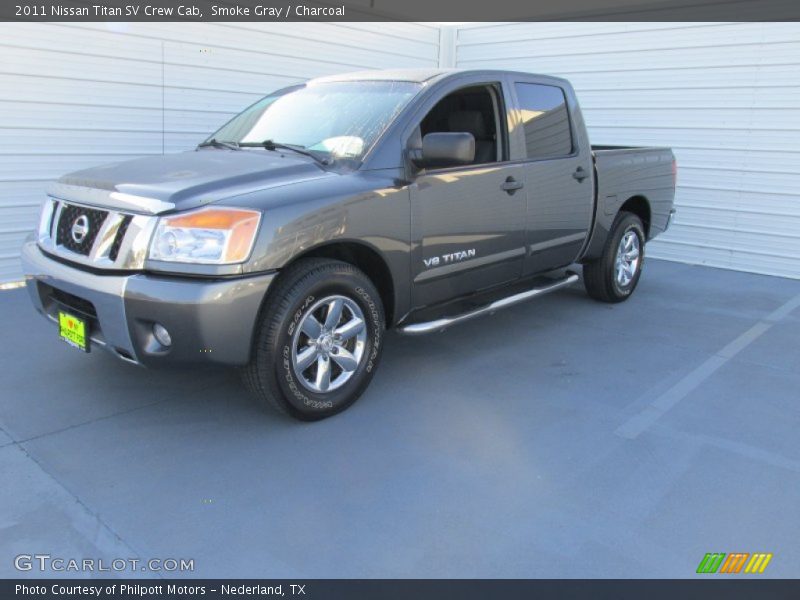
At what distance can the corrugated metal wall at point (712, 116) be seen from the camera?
7.69 m

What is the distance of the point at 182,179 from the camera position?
134 inches

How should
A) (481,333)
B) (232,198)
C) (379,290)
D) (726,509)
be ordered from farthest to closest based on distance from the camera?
(481,333) < (379,290) < (232,198) < (726,509)

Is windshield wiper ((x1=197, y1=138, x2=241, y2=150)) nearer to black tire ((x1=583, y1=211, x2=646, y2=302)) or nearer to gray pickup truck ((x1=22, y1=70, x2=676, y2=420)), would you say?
gray pickup truck ((x1=22, y1=70, x2=676, y2=420))

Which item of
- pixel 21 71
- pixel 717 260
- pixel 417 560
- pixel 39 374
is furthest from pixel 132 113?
pixel 717 260

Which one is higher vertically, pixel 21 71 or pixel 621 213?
pixel 21 71

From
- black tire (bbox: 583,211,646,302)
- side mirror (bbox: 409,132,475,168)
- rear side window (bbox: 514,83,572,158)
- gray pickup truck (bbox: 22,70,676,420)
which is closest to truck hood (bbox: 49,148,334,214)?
gray pickup truck (bbox: 22,70,676,420)

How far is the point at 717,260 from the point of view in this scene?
8391 mm

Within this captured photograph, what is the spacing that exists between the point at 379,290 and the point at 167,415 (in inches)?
55.4

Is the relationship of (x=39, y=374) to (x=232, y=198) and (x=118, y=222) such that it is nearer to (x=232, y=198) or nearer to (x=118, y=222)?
(x=118, y=222)

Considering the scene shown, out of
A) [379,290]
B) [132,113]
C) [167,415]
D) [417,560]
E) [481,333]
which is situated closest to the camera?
[417,560]

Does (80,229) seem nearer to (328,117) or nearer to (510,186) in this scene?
(328,117)

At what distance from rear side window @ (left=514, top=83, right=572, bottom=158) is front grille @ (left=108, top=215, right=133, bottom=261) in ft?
9.29

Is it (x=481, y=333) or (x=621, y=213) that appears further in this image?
(x=621, y=213)
